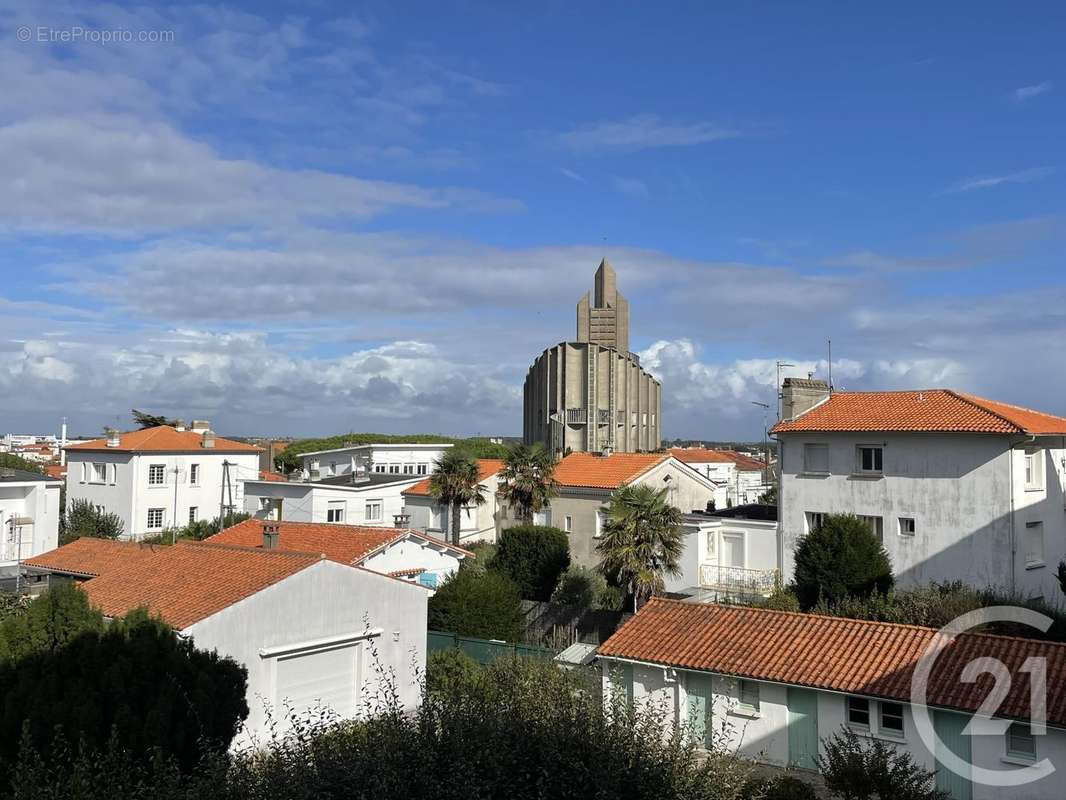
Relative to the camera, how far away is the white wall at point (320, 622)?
19.6m

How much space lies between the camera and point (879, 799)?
14789 mm

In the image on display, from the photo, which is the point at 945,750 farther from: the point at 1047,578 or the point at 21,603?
the point at 21,603

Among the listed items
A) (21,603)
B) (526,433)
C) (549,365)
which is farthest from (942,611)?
(526,433)

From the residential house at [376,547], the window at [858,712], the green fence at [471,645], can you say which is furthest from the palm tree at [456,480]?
the window at [858,712]

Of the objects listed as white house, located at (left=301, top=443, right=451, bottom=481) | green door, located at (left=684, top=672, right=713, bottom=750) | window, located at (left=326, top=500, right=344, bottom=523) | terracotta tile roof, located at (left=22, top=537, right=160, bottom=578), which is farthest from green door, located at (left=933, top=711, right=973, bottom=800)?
white house, located at (left=301, top=443, right=451, bottom=481)

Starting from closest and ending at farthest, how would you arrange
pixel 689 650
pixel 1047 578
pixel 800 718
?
pixel 800 718 → pixel 689 650 → pixel 1047 578

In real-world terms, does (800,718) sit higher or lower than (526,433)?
lower

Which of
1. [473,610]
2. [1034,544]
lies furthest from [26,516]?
[1034,544]

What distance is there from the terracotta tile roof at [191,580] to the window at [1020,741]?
1450cm

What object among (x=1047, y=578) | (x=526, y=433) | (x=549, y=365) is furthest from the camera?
(x=526, y=433)

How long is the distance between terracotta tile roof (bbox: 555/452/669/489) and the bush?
6301mm

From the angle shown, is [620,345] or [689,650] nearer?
[689,650]

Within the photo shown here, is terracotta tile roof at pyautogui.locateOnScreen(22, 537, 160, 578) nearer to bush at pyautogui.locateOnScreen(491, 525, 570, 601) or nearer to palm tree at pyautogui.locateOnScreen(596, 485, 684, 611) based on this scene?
palm tree at pyautogui.locateOnScreen(596, 485, 684, 611)

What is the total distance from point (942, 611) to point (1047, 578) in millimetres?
8817
